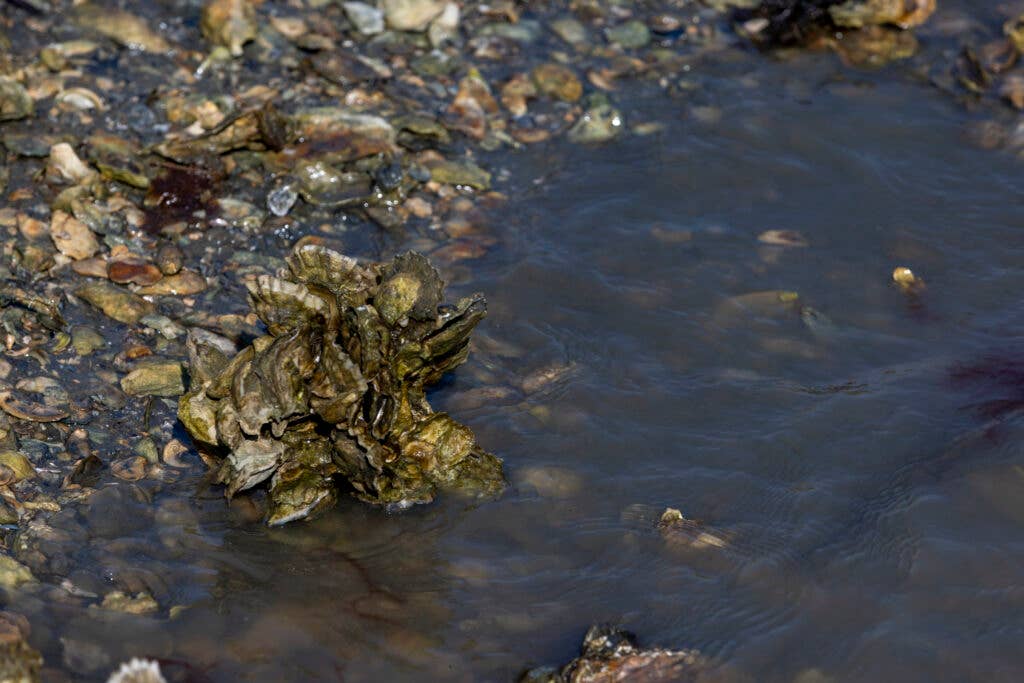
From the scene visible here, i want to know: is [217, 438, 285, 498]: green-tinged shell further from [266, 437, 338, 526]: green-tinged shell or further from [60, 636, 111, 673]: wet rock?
[60, 636, 111, 673]: wet rock

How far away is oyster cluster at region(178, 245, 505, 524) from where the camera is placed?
16.0 ft

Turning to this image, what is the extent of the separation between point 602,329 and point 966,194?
266 centimetres

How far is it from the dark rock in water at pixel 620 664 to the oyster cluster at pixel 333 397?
99 centimetres

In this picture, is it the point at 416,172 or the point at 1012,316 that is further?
the point at 416,172

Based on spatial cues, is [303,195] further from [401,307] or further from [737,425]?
[737,425]

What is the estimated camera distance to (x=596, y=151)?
7.48 m

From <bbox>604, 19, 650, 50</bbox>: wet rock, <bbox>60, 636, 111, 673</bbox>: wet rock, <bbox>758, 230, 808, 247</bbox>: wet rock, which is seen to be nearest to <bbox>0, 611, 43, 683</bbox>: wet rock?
<bbox>60, 636, 111, 673</bbox>: wet rock

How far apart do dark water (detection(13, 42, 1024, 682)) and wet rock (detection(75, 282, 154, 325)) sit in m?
1.27

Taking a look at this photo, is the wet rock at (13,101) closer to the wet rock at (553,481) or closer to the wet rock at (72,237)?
the wet rock at (72,237)

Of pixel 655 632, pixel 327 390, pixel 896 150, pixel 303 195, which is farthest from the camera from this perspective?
pixel 896 150

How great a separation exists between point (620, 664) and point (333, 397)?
5.23 feet

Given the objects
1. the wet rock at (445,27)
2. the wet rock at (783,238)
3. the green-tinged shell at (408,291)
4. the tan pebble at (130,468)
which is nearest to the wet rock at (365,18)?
the wet rock at (445,27)

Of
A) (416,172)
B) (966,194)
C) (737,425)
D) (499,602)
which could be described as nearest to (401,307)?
(499,602)

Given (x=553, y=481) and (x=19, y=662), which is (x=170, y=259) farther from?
(x=19, y=662)
